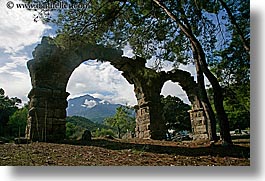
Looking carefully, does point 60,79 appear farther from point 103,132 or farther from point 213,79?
point 213,79

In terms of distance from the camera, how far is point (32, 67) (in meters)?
3.53

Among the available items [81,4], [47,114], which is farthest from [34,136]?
[81,4]

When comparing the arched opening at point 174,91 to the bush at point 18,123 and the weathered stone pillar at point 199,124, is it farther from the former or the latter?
the bush at point 18,123

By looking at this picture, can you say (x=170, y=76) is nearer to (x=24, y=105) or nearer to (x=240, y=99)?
(x=240, y=99)

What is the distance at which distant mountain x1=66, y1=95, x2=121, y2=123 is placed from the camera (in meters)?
3.35

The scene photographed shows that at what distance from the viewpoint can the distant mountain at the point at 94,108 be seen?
3.35 metres

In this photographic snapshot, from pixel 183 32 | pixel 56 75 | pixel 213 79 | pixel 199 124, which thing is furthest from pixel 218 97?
pixel 56 75

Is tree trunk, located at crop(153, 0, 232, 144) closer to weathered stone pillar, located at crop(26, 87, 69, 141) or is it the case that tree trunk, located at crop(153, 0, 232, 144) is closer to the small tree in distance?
the small tree in distance

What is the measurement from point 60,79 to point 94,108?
34.0 inches

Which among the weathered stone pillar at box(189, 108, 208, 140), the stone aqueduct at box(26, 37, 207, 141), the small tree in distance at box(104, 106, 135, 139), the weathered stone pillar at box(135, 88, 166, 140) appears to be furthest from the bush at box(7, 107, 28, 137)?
the weathered stone pillar at box(189, 108, 208, 140)

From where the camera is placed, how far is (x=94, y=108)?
3350 millimetres

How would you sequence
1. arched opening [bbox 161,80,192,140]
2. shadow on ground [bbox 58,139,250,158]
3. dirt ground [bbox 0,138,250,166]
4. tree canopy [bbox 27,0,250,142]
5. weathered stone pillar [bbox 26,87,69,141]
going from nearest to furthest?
dirt ground [bbox 0,138,250,166], shadow on ground [bbox 58,139,250,158], tree canopy [bbox 27,0,250,142], weathered stone pillar [bbox 26,87,69,141], arched opening [bbox 161,80,192,140]

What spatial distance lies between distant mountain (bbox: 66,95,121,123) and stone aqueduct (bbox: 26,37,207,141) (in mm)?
423

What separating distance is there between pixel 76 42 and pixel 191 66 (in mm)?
1330
